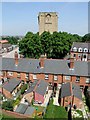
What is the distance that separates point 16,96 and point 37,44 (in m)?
12.3

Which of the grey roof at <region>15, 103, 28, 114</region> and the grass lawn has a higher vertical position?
the grey roof at <region>15, 103, 28, 114</region>

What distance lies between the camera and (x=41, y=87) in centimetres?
1881

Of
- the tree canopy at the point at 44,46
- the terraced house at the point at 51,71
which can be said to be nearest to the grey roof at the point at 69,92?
the terraced house at the point at 51,71

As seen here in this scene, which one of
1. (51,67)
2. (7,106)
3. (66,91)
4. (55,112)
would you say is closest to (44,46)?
(51,67)

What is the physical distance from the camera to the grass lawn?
1463 cm

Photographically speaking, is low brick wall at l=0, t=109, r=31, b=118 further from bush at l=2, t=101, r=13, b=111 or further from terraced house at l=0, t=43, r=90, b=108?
terraced house at l=0, t=43, r=90, b=108

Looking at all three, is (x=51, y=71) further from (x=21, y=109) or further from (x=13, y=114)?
(x=13, y=114)

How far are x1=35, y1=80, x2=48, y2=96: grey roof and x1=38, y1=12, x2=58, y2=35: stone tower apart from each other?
20.1 m

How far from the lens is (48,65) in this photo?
2184 centimetres

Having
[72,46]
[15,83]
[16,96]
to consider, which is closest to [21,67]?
[15,83]

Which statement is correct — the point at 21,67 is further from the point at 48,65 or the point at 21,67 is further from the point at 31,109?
the point at 31,109

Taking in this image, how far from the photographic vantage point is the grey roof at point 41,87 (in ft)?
58.3

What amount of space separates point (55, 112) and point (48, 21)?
26.1 meters

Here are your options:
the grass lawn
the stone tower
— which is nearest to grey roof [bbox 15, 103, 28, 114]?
the grass lawn
